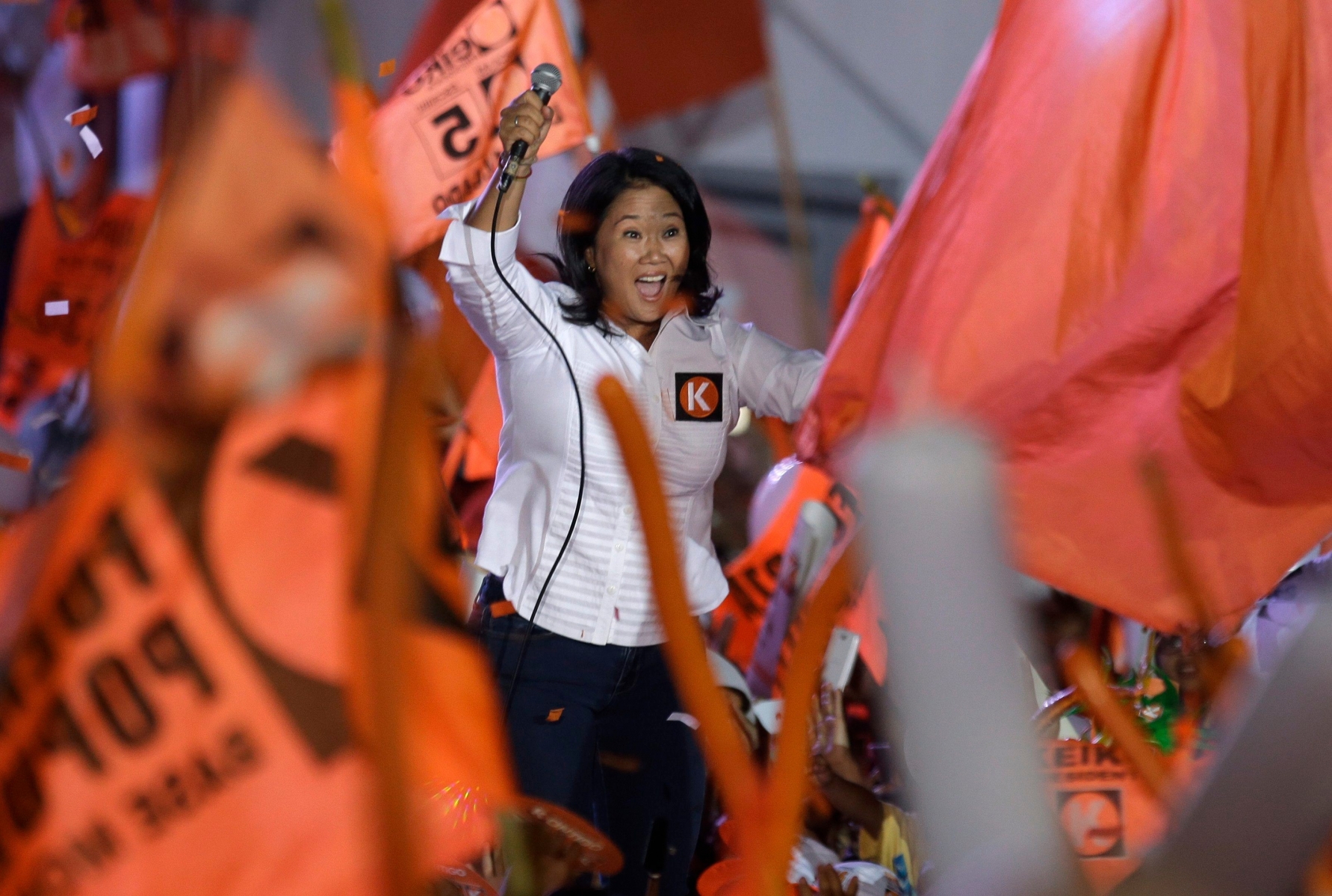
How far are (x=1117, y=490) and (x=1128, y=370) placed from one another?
14 cm

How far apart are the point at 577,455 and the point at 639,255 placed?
317mm

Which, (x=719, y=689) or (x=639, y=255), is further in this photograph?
(x=639, y=255)

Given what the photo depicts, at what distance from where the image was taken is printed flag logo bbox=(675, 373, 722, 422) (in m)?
1.98

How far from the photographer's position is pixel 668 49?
510cm

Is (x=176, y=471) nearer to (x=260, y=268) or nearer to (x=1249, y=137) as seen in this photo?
(x=260, y=268)

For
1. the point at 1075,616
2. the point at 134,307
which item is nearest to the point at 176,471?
the point at 134,307

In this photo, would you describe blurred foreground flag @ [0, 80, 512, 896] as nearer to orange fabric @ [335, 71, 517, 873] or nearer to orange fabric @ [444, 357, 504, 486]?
orange fabric @ [335, 71, 517, 873]

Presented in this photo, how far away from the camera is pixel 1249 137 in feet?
5.86

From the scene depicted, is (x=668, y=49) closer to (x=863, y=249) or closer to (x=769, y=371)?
(x=863, y=249)

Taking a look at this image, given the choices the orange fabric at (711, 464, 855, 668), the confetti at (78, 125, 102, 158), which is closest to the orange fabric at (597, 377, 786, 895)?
the confetti at (78, 125, 102, 158)

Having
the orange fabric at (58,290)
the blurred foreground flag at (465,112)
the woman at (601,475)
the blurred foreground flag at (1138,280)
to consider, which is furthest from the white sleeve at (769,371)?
the blurred foreground flag at (465,112)

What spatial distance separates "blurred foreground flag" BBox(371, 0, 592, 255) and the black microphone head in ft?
3.87

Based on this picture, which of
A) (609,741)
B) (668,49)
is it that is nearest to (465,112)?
(609,741)

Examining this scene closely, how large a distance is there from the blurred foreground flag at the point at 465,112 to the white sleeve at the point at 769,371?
114 cm
